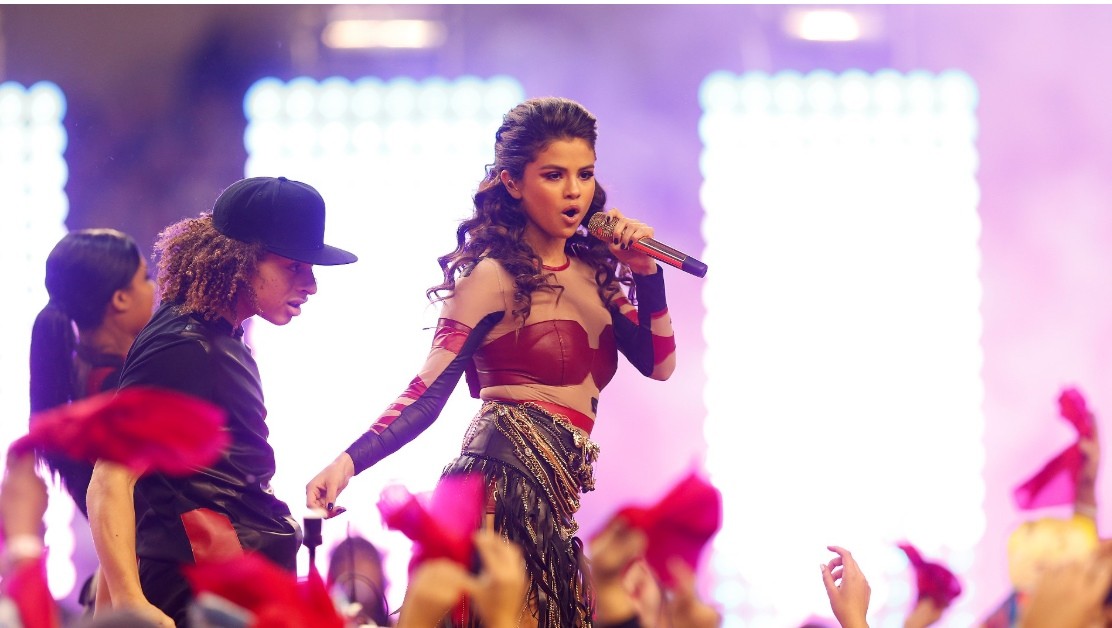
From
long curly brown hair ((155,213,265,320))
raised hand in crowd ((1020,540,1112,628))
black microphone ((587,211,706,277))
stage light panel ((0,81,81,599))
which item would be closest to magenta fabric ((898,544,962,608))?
raised hand in crowd ((1020,540,1112,628))

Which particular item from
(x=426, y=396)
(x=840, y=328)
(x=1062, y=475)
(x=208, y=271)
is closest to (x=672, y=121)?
(x=840, y=328)

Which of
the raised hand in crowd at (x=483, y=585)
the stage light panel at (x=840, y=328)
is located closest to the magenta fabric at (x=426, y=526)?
the raised hand in crowd at (x=483, y=585)

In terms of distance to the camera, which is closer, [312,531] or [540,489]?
[312,531]

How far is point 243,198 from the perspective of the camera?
8.82 feet

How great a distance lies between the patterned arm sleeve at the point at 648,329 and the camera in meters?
2.83

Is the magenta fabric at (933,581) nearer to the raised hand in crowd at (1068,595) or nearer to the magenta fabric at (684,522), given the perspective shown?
the raised hand in crowd at (1068,595)

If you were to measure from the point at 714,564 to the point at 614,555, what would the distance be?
12.0ft

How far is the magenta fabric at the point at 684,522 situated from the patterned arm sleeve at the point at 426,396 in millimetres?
1155

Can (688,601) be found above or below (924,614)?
above

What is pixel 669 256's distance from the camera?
2713mm

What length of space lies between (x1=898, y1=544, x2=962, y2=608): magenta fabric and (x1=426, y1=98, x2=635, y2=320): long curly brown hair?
1136 mm

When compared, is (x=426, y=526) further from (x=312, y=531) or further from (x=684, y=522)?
(x=312, y=531)

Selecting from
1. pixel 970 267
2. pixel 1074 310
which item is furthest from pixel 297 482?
pixel 1074 310

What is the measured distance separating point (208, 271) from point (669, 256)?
0.91m
